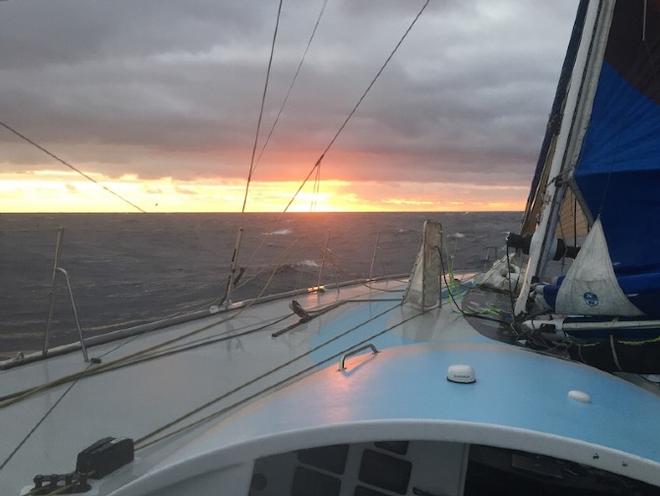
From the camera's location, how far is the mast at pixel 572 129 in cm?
500

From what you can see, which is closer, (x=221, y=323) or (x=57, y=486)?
(x=57, y=486)

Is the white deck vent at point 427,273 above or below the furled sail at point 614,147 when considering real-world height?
below

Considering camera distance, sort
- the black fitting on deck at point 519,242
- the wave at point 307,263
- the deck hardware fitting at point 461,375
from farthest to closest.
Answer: the wave at point 307,263, the black fitting on deck at point 519,242, the deck hardware fitting at point 461,375

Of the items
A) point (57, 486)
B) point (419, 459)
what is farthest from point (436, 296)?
point (57, 486)

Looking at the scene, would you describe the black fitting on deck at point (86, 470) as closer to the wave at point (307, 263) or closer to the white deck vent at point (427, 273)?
the white deck vent at point (427, 273)

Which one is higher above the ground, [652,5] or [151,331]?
[652,5]

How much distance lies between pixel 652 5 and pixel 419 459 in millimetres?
4768

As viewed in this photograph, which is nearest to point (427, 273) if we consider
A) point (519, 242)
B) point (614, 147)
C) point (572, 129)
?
point (519, 242)

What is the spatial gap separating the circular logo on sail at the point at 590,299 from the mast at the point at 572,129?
2.21 feet

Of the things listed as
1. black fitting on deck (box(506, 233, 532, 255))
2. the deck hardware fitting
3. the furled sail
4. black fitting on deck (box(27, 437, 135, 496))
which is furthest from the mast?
black fitting on deck (box(27, 437, 135, 496))

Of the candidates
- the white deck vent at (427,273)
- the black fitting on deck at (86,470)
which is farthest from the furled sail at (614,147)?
the black fitting on deck at (86,470)

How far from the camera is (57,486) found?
8.46 ft

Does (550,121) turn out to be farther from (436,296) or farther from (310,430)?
(310,430)

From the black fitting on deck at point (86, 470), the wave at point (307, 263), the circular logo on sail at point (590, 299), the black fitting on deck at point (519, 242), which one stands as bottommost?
the wave at point (307, 263)
